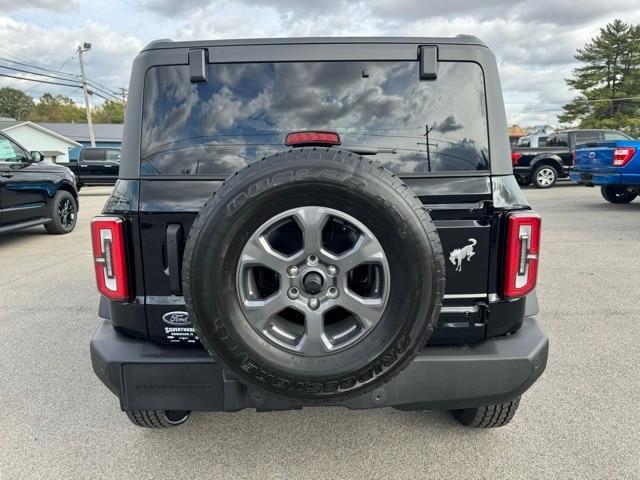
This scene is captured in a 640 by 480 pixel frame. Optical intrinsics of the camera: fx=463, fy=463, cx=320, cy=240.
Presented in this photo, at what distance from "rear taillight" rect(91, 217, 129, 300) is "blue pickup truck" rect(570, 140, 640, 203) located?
10320mm

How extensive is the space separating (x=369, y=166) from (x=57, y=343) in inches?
131

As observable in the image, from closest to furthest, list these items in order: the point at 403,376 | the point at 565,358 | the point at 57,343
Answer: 1. the point at 403,376
2. the point at 565,358
3. the point at 57,343

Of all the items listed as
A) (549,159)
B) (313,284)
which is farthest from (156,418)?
(549,159)

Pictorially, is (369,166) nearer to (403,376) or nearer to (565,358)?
(403,376)

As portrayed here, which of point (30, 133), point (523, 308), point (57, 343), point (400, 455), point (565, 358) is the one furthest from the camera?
point (30, 133)

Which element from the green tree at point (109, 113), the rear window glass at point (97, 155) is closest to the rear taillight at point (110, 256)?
the rear window glass at point (97, 155)

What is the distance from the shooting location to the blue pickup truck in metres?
9.42

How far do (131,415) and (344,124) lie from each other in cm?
186

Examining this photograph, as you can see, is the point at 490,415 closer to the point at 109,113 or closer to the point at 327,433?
the point at 327,433

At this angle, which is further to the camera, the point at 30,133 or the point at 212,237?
the point at 30,133

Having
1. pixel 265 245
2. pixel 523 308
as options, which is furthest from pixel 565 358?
pixel 265 245

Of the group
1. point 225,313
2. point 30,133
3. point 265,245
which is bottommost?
point 225,313

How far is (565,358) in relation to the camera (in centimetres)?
344

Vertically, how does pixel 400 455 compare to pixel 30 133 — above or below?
below
